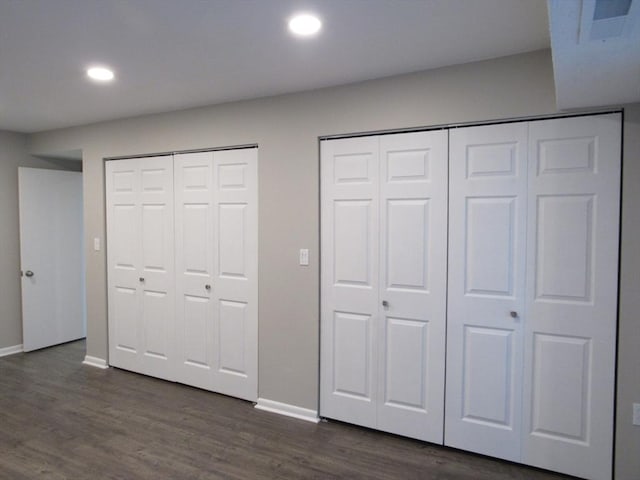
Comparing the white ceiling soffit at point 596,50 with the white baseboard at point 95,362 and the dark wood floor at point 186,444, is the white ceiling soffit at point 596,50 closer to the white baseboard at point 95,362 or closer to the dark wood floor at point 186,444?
the dark wood floor at point 186,444

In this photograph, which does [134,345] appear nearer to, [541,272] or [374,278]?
[374,278]

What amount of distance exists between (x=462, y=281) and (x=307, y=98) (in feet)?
5.42

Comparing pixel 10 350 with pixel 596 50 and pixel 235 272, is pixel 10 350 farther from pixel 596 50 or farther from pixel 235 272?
pixel 596 50

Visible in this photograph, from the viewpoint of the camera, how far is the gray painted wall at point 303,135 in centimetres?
243

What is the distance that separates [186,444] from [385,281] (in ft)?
5.53

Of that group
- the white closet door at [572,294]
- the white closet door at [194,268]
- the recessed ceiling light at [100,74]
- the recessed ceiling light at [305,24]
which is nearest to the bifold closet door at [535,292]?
Result: the white closet door at [572,294]

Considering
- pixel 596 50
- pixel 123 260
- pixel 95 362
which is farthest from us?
pixel 95 362

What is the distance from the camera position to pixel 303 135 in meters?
3.09

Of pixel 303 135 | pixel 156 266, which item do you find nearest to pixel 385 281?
pixel 303 135

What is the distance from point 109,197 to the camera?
13.5ft

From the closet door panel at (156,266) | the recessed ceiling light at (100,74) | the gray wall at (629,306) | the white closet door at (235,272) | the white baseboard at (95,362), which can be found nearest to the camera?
the gray wall at (629,306)

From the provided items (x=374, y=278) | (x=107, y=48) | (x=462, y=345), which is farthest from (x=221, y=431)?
(x=107, y=48)

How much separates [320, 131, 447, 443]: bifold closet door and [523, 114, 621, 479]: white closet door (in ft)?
1.70

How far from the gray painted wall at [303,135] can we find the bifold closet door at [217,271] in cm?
12
